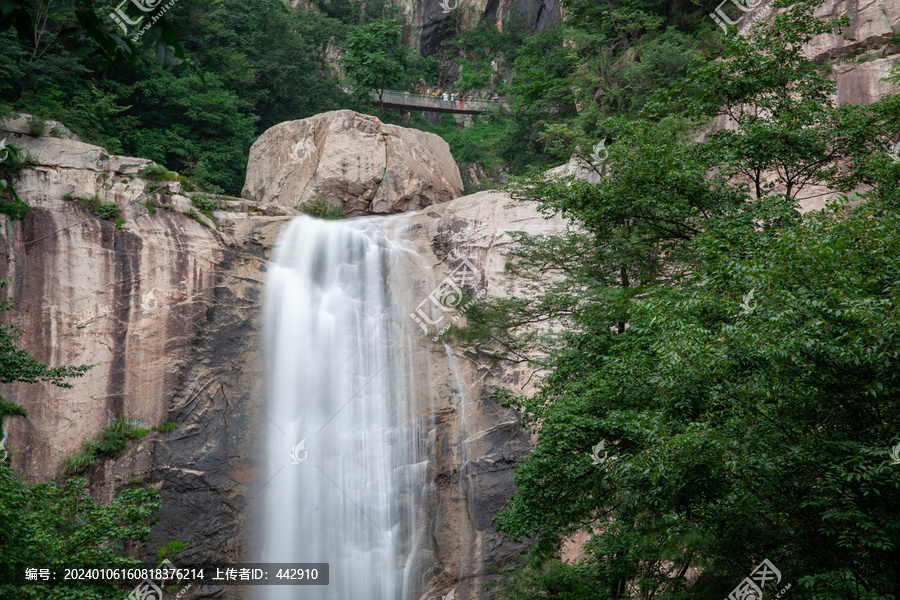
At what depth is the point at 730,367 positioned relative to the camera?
6984mm

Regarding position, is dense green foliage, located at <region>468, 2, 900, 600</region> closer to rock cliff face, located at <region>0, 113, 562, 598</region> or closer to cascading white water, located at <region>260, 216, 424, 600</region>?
rock cliff face, located at <region>0, 113, 562, 598</region>

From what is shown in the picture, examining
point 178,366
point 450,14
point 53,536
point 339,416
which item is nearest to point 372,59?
point 450,14

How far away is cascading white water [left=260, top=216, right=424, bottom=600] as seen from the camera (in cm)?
1689

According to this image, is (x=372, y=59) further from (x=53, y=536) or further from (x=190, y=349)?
(x=53, y=536)

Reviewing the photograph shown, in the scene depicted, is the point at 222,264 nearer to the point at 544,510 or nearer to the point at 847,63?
the point at 544,510

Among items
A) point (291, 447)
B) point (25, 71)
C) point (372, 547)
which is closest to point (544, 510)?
point (372, 547)

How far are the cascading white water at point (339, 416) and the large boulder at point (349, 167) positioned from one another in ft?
10.1

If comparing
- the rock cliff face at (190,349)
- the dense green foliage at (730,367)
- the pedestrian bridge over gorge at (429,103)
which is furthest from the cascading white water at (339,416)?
the pedestrian bridge over gorge at (429,103)

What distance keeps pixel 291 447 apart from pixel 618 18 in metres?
16.2

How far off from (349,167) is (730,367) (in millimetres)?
18572

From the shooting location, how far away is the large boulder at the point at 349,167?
933 inches

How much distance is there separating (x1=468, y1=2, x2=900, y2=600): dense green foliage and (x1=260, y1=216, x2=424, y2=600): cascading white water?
524 cm

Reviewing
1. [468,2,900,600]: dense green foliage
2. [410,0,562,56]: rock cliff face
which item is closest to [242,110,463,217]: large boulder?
[468,2,900,600]: dense green foliage

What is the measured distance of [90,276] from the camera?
17.3 m
